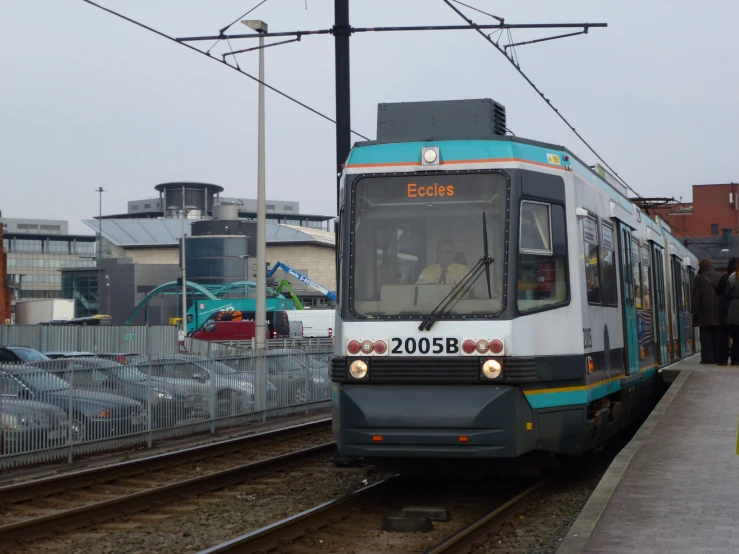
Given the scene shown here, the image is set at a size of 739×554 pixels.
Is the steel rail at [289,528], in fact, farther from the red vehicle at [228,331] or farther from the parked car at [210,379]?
the red vehicle at [228,331]

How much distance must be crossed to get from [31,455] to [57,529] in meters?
4.63

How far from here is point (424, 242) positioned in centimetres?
934

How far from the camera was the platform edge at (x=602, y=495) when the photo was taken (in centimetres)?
688

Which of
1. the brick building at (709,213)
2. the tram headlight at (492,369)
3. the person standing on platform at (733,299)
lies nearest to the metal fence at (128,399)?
the tram headlight at (492,369)

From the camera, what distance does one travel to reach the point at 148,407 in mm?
15977

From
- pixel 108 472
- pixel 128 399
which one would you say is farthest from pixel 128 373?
pixel 108 472

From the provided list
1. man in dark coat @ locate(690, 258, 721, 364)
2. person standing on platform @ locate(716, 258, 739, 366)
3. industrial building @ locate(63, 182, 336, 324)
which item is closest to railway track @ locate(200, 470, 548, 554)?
man in dark coat @ locate(690, 258, 721, 364)

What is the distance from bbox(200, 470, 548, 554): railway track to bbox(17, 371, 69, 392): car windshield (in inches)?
207

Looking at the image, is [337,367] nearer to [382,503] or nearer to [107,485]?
[382,503]

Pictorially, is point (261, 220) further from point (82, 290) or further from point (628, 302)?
point (82, 290)

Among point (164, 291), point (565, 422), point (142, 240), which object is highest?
point (142, 240)

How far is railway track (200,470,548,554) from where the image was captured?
26.8 feet

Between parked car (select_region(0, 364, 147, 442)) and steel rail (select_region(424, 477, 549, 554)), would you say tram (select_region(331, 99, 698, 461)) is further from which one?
parked car (select_region(0, 364, 147, 442))

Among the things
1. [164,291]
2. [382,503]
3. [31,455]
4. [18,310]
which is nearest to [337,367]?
[382,503]
